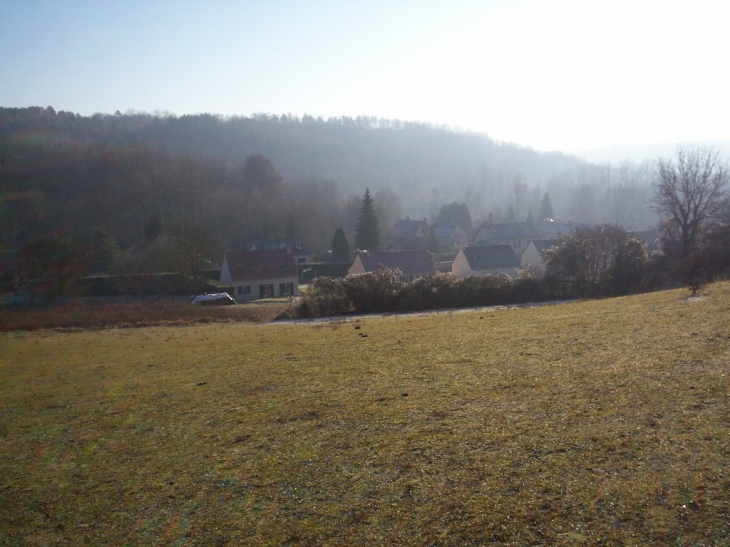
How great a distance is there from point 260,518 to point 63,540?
177cm

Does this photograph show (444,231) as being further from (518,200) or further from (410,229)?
(518,200)

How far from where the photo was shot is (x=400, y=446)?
254 inches

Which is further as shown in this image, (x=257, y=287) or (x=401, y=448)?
(x=257, y=287)

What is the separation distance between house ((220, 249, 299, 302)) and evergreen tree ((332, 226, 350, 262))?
14523mm

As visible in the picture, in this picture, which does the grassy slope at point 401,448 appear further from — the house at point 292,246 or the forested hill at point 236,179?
the house at point 292,246

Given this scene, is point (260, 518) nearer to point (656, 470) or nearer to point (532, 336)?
point (656, 470)

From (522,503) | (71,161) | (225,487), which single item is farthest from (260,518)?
(71,161)

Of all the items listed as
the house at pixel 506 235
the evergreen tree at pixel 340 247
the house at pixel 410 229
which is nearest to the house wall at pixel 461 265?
the evergreen tree at pixel 340 247

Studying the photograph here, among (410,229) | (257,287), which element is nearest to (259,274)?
(257,287)

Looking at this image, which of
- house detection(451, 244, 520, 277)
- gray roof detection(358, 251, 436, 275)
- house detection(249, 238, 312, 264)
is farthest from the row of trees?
house detection(249, 238, 312, 264)

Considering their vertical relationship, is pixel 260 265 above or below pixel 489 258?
below

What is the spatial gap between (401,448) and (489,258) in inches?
2048

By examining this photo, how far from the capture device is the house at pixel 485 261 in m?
55.7

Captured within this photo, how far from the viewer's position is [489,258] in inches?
2244
